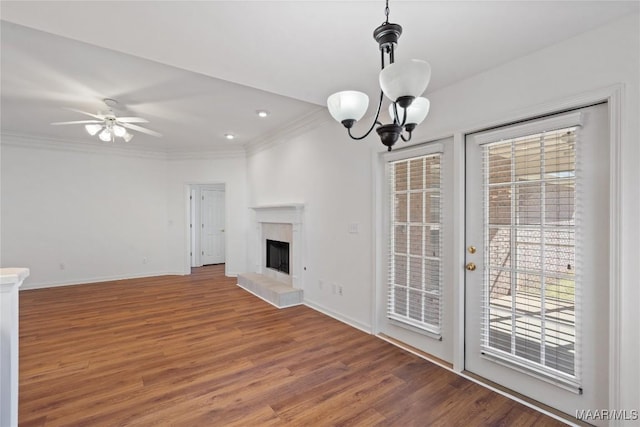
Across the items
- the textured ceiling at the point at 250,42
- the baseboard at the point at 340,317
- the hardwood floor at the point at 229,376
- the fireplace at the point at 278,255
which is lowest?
the hardwood floor at the point at 229,376

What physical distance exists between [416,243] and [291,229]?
2.32 m

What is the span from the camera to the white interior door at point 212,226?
26.8 ft

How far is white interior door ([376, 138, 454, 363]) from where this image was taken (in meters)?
2.72

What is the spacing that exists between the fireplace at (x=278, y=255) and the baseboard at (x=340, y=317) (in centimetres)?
91

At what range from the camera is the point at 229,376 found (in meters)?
2.47

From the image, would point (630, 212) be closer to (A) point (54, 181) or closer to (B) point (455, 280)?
(B) point (455, 280)

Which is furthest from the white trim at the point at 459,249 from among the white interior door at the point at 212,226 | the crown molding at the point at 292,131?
the white interior door at the point at 212,226

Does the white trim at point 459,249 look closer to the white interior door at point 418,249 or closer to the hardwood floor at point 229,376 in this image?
the white interior door at point 418,249

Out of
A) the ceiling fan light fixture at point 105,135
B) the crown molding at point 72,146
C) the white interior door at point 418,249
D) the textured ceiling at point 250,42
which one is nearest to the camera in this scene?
the textured ceiling at point 250,42

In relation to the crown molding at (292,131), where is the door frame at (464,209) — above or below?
below

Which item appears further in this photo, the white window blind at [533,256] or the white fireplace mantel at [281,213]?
the white fireplace mantel at [281,213]

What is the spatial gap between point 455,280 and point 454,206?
0.63 meters

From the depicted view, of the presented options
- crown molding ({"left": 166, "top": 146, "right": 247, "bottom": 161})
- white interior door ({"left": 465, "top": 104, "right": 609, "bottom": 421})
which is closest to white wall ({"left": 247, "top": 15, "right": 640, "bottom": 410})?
white interior door ({"left": 465, "top": 104, "right": 609, "bottom": 421})

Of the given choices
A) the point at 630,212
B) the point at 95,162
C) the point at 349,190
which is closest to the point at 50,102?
the point at 95,162
